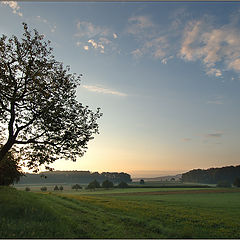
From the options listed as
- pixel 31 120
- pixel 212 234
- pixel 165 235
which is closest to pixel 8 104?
pixel 31 120

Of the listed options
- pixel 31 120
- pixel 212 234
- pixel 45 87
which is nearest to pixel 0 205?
pixel 31 120

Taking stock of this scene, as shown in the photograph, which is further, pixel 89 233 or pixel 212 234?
pixel 212 234

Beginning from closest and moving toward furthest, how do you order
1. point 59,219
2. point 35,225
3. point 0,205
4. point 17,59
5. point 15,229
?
point 15,229 < point 35,225 < point 59,219 < point 0,205 < point 17,59

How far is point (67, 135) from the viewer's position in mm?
21062

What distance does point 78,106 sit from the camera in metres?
21.7

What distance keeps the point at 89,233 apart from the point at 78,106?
11.5 metres

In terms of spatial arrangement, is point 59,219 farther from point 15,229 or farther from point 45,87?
point 45,87

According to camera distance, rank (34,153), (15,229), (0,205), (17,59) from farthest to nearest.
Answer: (34,153) → (17,59) → (0,205) → (15,229)

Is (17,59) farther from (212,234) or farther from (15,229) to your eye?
(212,234)

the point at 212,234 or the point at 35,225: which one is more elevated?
the point at 35,225

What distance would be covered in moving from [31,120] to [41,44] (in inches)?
290

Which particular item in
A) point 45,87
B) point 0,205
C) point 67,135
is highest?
point 45,87

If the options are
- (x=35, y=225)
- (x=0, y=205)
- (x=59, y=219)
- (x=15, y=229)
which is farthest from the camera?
(x=0, y=205)

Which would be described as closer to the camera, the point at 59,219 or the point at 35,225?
the point at 35,225
